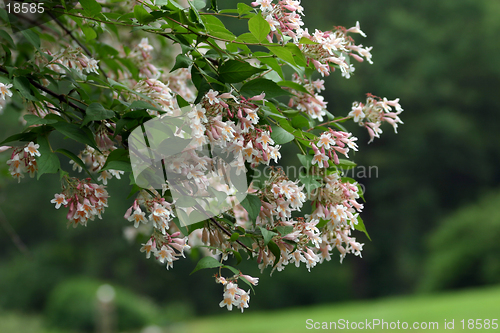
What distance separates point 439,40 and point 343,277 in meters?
7.43

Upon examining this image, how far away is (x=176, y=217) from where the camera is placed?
1.08m

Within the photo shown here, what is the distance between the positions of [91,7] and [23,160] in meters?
0.42

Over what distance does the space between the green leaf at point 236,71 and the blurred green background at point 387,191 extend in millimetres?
11088

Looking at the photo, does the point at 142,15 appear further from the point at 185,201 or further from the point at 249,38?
the point at 185,201

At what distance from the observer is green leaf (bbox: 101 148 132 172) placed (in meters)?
1.00

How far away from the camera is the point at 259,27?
1.01 metres

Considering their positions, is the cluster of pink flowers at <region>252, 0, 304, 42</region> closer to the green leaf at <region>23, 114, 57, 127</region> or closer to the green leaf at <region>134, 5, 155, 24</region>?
the green leaf at <region>134, 5, 155, 24</region>

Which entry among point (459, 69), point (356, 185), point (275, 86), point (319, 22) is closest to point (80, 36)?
point (275, 86)

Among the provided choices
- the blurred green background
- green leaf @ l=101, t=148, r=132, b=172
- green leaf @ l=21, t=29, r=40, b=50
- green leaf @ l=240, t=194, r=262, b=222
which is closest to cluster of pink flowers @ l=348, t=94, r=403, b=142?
green leaf @ l=240, t=194, r=262, b=222

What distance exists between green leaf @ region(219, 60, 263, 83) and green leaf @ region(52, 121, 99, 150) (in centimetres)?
34

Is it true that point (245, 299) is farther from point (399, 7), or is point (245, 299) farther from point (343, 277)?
point (399, 7)

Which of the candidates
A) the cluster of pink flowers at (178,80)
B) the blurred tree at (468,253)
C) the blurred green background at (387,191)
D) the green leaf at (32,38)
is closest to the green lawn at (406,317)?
the blurred tree at (468,253)

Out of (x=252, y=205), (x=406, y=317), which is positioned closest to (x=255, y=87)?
(x=252, y=205)

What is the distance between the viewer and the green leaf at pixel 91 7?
1.11m
